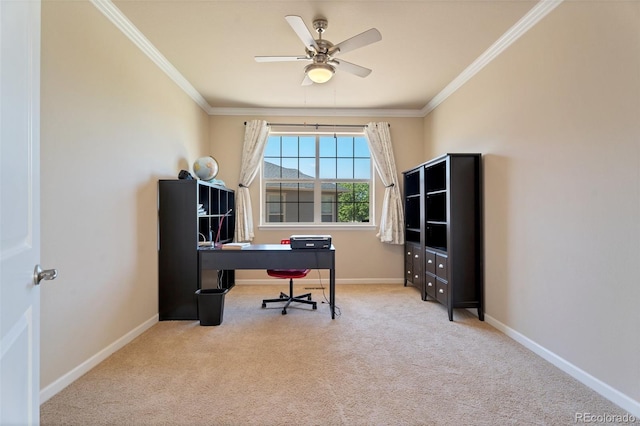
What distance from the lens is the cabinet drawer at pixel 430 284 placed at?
12.1 feet

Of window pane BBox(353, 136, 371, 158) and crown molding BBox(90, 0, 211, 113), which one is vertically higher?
crown molding BBox(90, 0, 211, 113)

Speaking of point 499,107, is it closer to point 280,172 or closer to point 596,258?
point 596,258

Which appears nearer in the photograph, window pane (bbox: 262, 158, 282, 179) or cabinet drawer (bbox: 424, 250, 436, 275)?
cabinet drawer (bbox: 424, 250, 436, 275)

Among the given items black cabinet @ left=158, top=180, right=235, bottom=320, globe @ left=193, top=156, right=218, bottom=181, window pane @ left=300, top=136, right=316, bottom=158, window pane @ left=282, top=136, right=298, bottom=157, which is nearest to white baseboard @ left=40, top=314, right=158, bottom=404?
black cabinet @ left=158, top=180, right=235, bottom=320

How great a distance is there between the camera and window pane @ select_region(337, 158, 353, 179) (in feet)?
16.8

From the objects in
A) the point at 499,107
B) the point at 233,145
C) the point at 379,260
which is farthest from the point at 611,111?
the point at 233,145

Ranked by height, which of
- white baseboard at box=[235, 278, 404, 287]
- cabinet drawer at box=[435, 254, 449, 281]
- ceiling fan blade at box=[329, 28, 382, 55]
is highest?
ceiling fan blade at box=[329, 28, 382, 55]

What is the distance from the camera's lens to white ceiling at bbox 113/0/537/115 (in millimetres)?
2451

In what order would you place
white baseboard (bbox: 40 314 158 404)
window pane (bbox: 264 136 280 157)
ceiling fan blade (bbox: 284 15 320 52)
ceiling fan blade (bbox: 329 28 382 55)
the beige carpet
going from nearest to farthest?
1. the beige carpet
2. white baseboard (bbox: 40 314 158 404)
3. ceiling fan blade (bbox: 284 15 320 52)
4. ceiling fan blade (bbox: 329 28 382 55)
5. window pane (bbox: 264 136 280 157)

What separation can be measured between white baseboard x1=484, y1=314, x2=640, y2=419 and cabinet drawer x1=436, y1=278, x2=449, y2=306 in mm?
583

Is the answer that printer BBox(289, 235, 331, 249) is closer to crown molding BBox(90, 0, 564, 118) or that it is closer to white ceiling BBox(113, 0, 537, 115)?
white ceiling BBox(113, 0, 537, 115)

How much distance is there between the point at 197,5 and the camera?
95.4 inches
